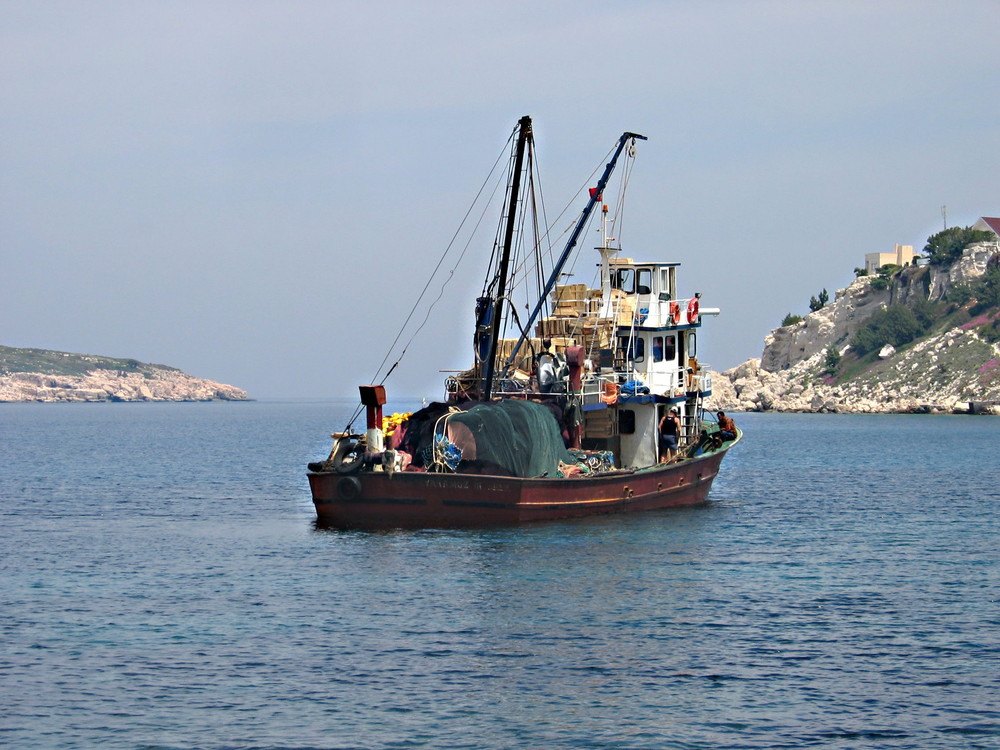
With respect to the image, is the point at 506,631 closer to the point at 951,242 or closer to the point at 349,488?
the point at 349,488

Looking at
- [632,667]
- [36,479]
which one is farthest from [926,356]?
[632,667]

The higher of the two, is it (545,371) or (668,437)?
(545,371)

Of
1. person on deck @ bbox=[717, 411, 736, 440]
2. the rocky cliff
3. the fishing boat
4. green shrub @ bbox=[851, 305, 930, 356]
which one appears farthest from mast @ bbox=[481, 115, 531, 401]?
green shrub @ bbox=[851, 305, 930, 356]

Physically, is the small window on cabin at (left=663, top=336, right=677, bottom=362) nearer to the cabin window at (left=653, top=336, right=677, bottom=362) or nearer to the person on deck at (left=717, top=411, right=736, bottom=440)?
the cabin window at (left=653, top=336, right=677, bottom=362)

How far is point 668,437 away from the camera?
5047cm

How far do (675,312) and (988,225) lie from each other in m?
143

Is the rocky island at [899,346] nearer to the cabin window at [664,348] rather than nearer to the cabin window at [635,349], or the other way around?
the cabin window at [664,348]

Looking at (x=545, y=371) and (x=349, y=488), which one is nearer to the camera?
(x=349, y=488)

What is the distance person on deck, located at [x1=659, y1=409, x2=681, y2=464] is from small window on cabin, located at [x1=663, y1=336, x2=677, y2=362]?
7.86ft

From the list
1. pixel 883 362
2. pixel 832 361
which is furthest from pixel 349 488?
pixel 832 361

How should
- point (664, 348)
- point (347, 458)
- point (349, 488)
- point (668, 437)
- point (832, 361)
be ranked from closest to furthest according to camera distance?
point (349, 488) → point (347, 458) → point (668, 437) → point (664, 348) → point (832, 361)

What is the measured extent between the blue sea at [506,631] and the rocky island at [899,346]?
115288 mm

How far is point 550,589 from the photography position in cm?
3234

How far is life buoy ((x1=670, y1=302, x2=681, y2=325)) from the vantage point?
50750mm
